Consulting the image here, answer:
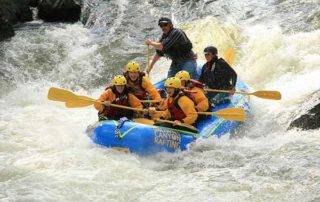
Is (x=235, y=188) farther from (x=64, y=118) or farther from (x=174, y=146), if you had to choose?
(x=64, y=118)

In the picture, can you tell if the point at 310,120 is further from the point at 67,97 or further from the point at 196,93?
the point at 67,97

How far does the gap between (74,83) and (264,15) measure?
4.89 metres

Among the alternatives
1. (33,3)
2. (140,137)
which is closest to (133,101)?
(140,137)

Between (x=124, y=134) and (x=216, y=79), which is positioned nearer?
(x=124, y=134)

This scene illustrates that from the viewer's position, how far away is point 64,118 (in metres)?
9.24

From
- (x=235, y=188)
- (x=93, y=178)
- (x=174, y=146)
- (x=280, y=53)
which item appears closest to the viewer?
(x=235, y=188)

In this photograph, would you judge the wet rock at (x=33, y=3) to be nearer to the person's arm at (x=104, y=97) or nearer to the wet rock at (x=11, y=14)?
the wet rock at (x=11, y=14)

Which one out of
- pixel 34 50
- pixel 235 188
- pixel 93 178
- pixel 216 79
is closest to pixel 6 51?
pixel 34 50

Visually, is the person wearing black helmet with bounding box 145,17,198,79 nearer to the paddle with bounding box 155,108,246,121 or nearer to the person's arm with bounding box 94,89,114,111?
the person's arm with bounding box 94,89,114,111

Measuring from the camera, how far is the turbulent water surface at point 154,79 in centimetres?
595

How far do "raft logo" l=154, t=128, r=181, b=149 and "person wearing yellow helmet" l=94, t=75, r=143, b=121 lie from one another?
33.2 inches

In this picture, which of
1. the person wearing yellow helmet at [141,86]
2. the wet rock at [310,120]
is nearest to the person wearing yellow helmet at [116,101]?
the person wearing yellow helmet at [141,86]

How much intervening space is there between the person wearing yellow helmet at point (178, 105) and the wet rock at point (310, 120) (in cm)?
157

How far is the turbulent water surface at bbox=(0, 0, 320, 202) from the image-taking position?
595cm
